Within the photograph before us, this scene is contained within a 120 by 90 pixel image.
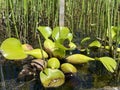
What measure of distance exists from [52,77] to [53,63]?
0.12 metres

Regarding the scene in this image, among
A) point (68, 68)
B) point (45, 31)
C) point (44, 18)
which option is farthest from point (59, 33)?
point (44, 18)

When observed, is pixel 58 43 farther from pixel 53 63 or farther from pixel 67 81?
pixel 67 81

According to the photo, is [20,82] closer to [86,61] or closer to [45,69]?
[45,69]

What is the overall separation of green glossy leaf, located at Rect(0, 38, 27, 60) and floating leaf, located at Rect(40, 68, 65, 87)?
0.16 meters

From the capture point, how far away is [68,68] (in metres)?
1.57

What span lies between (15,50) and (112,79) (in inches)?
22.8

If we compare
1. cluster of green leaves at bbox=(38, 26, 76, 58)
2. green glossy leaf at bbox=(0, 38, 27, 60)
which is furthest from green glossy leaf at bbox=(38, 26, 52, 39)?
green glossy leaf at bbox=(0, 38, 27, 60)

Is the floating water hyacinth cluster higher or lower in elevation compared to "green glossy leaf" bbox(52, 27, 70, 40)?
lower

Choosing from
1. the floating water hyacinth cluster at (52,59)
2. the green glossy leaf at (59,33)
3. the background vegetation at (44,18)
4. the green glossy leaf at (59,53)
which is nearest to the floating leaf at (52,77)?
the floating water hyacinth cluster at (52,59)

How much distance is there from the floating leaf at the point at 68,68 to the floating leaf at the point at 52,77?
0.07 m

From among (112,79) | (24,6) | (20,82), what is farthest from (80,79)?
(24,6)

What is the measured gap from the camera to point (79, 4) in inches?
110

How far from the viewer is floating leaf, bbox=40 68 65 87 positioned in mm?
1446

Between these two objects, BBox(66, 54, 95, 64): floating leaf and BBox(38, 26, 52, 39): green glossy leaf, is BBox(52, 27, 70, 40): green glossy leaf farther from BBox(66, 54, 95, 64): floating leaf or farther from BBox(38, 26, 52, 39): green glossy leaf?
BBox(66, 54, 95, 64): floating leaf
